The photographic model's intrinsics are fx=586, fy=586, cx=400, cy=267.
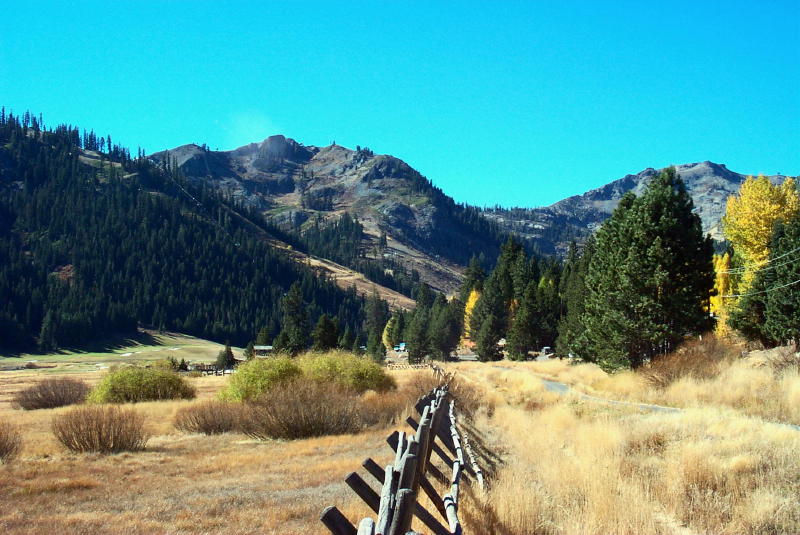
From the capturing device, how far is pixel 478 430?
1585cm

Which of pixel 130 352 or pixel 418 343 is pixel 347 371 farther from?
pixel 130 352

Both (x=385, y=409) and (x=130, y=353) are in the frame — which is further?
(x=130, y=353)

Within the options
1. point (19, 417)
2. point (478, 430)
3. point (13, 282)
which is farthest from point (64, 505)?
point (13, 282)

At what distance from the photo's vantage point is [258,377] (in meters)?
29.7

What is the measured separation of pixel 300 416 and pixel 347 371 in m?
10.9

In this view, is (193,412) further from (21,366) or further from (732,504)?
(21,366)

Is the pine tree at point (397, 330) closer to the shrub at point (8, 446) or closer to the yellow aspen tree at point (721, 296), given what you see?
the yellow aspen tree at point (721, 296)

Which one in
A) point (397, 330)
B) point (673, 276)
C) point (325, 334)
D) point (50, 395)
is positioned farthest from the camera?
point (397, 330)

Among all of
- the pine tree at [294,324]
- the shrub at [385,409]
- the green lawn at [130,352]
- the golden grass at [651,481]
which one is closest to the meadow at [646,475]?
the golden grass at [651,481]

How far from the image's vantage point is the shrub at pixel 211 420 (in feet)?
78.8

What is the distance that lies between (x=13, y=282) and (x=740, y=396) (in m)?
182

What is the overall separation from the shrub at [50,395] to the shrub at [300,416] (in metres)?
22.4

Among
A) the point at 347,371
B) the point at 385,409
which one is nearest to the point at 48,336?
the point at 347,371

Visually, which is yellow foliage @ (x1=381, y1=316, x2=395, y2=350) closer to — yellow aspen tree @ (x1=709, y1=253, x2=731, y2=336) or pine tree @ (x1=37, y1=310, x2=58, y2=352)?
yellow aspen tree @ (x1=709, y1=253, x2=731, y2=336)
